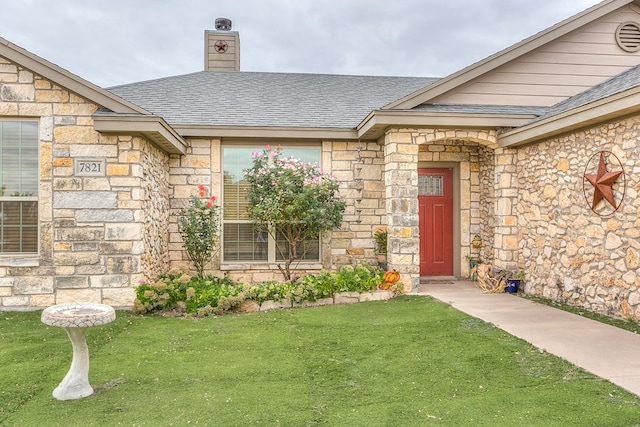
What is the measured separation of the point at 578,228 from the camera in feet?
21.4

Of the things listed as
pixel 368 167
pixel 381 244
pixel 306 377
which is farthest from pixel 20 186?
pixel 381 244

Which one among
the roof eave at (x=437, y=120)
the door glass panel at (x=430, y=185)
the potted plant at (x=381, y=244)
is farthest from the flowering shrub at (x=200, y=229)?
the door glass panel at (x=430, y=185)

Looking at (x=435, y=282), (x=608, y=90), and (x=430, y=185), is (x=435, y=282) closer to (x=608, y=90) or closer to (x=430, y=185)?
(x=430, y=185)

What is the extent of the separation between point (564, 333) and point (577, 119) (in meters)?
2.83

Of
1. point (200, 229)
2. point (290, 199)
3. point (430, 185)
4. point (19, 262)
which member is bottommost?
point (19, 262)

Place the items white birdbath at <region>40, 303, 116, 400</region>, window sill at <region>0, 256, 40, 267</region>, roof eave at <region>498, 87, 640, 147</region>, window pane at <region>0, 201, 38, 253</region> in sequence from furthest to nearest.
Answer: window pane at <region>0, 201, 38, 253</region> < window sill at <region>0, 256, 40, 267</region> < roof eave at <region>498, 87, 640, 147</region> < white birdbath at <region>40, 303, 116, 400</region>

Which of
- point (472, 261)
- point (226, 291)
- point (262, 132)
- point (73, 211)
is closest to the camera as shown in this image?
point (73, 211)

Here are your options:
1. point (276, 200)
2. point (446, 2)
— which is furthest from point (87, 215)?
point (446, 2)

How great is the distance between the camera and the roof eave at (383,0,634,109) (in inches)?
→ 312

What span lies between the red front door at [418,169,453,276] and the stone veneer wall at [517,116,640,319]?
1661 mm

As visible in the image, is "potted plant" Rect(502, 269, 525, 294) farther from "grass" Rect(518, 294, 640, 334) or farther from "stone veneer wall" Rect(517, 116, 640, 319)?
"grass" Rect(518, 294, 640, 334)

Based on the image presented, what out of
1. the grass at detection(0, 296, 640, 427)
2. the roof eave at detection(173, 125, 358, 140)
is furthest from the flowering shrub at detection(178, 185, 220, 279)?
the grass at detection(0, 296, 640, 427)

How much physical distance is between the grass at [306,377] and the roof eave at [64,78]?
9.83ft

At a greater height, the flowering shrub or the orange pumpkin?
the flowering shrub
